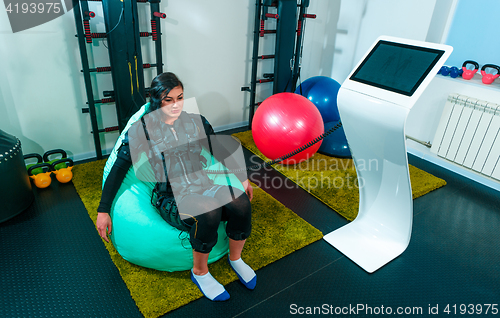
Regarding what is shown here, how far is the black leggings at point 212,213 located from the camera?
154 cm

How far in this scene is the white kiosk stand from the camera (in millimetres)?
1459

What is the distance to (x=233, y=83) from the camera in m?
3.70

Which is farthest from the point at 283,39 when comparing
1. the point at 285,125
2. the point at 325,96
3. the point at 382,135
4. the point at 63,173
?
the point at 63,173

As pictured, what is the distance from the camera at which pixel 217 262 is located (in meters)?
1.94

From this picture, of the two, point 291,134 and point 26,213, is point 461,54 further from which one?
point 26,213

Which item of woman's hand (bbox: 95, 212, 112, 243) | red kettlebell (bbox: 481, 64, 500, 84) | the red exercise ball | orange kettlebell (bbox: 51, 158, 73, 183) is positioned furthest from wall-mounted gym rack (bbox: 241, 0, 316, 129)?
woman's hand (bbox: 95, 212, 112, 243)

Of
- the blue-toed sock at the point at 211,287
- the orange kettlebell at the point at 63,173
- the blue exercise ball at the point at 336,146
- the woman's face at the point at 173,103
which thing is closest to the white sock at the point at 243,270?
the blue-toed sock at the point at 211,287

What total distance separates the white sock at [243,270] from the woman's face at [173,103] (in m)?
0.86

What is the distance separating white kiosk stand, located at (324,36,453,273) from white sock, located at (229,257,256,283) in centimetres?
63

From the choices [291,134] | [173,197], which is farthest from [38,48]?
[291,134]

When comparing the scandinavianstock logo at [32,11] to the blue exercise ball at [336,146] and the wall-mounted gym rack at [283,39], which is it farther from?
the blue exercise ball at [336,146]

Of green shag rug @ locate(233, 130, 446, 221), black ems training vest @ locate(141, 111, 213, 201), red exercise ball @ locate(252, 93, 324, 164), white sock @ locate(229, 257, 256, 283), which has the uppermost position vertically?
black ems training vest @ locate(141, 111, 213, 201)

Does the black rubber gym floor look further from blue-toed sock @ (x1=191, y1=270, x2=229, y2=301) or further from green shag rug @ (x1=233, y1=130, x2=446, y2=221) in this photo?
green shag rug @ (x1=233, y1=130, x2=446, y2=221)

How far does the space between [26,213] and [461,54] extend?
3.92m
